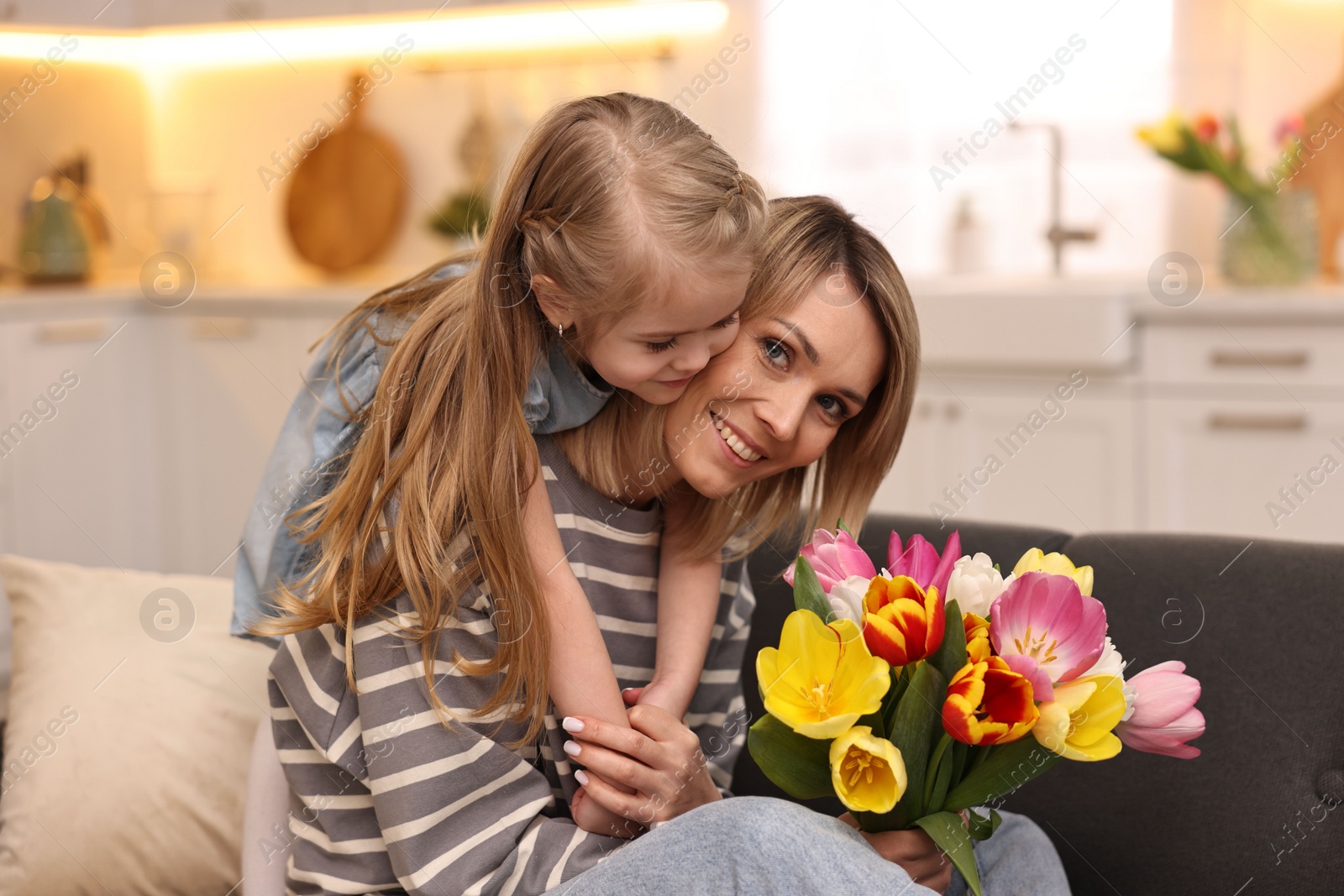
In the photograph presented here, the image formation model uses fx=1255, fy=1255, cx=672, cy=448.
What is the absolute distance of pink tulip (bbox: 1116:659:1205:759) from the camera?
927 millimetres

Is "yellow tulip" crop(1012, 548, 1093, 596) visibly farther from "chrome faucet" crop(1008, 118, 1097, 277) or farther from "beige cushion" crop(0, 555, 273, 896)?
"chrome faucet" crop(1008, 118, 1097, 277)

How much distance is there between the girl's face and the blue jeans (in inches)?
15.0

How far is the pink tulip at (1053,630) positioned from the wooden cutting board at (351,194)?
346cm

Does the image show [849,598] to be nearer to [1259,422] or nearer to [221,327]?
[1259,422]

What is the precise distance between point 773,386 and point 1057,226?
225 cm

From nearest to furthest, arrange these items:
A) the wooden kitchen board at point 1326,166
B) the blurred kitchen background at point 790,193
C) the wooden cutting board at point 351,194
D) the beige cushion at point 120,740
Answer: the beige cushion at point 120,740, the blurred kitchen background at point 790,193, the wooden kitchen board at point 1326,166, the wooden cutting board at point 351,194

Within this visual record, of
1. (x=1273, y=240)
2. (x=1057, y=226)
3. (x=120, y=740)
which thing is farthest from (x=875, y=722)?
(x=1057, y=226)

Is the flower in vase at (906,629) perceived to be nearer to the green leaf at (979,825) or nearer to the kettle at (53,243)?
the green leaf at (979,825)

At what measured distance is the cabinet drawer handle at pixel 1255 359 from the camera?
2.58 meters

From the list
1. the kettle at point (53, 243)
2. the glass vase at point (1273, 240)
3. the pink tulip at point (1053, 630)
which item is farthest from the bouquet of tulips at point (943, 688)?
the kettle at point (53, 243)

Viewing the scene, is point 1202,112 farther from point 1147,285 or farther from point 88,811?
point 88,811

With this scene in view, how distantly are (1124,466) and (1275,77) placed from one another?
3.81 feet

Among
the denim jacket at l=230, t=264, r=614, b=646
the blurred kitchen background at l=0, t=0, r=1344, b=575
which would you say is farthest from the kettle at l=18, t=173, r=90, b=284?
the denim jacket at l=230, t=264, r=614, b=646

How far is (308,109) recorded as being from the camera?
13.8 ft
